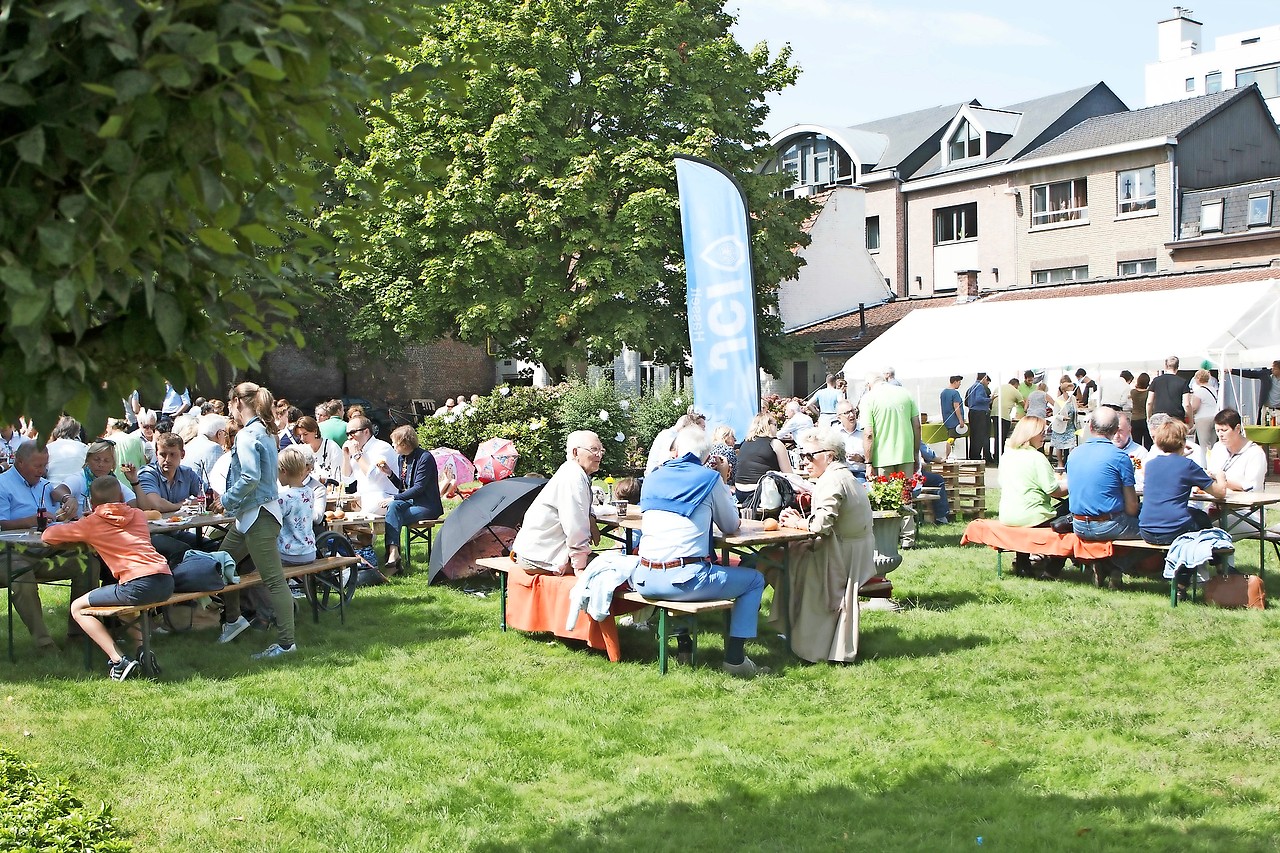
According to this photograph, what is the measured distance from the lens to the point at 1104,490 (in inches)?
376

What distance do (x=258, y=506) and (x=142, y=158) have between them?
581 cm

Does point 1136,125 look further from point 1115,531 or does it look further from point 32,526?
point 32,526

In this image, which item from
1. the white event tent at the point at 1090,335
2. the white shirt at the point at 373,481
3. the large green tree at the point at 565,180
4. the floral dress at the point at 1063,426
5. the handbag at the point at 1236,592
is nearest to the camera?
the handbag at the point at 1236,592

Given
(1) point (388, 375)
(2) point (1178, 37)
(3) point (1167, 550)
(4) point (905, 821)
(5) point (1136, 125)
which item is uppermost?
(2) point (1178, 37)

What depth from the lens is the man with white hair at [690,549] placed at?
7.26m

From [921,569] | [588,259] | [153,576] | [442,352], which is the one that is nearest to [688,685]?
[153,576]

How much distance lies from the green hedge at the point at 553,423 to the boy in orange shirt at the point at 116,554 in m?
→ 12.3

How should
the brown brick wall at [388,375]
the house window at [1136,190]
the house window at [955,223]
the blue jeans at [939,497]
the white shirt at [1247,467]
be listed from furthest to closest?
the house window at [955,223] → the brown brick wall at [388,375] → the house window at [1136,190] → the blue jeans at [939,497] → the white shirt at [1247,467]

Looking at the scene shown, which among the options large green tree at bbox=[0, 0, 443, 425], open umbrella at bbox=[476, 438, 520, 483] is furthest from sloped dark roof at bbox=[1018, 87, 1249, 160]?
large green tree at bbox=[0, 0, 443, 425]

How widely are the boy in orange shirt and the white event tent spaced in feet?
50.5

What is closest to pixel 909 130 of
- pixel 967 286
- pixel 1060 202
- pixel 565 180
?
pixel 1060 202

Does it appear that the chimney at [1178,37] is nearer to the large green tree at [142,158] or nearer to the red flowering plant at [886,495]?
the red flowering plant at [886,495]

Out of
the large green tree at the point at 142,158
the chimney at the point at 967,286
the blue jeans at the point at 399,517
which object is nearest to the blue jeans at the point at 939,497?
the blue jeans at the point at 399,517

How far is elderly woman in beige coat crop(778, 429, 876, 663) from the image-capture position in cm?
764
